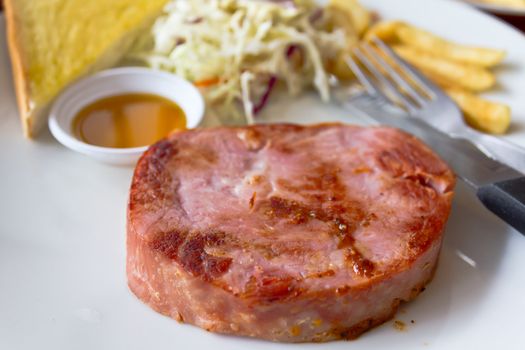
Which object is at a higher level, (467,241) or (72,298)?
(467,241)

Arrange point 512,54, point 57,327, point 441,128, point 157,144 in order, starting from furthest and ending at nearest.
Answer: point 512,54, point 441,128, point 157,144, point 57,327

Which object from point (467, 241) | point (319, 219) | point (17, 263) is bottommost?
point (17, 263)

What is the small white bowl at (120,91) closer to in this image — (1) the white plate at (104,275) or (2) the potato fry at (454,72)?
(1) the white plate at (104,275)

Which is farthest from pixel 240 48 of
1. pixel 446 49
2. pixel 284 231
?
pixel 284 231

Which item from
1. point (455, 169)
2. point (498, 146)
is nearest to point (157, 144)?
point (455, 169)

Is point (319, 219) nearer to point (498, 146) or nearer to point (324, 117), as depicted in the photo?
point (498, 146)

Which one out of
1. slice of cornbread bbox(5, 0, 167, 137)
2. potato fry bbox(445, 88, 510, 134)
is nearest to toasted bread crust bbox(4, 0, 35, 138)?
slice of cornbread bbox(5, 0, 167, 137)

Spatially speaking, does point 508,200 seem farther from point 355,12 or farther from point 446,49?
point 355,12
